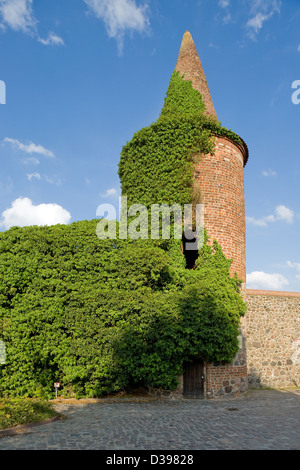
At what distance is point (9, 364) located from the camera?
472 inches

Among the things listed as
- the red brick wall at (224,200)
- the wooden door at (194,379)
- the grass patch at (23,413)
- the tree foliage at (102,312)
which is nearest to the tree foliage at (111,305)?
the tree foliage at (102,312)

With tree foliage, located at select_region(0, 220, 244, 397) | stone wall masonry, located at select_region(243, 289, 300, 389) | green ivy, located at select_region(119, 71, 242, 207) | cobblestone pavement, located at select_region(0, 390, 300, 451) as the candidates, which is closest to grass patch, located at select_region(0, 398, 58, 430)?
cobblestone pavement, located at select_region(0, 390, 300, 451)

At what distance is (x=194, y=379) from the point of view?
1249 centimetres

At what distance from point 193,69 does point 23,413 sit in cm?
1584

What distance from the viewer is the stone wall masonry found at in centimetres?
1662

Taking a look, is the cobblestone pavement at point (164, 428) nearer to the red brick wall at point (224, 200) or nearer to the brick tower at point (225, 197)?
the red brick wall at point (224, 200)

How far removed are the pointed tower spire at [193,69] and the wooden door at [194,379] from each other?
10.7 meters

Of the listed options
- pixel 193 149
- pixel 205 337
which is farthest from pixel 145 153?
pixel 205 337

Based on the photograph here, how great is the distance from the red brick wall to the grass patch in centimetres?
841

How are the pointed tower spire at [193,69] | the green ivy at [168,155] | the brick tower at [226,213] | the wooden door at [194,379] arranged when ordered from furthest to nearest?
the pointed tower spire at [193,69] < the green ivy at [168,155] < the brick tower at [226,213] < the wooden door at [194,379]

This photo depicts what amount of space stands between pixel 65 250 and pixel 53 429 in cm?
677

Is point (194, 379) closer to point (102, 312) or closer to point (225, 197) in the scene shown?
point (102, 312)

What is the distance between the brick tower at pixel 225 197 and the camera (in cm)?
1386

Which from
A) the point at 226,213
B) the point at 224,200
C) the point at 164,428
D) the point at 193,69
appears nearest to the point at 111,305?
the point at 164,428
